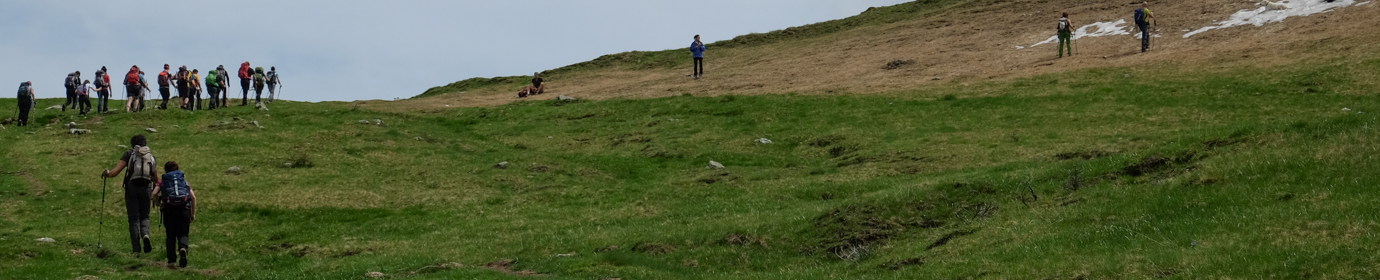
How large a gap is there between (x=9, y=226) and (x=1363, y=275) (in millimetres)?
28628

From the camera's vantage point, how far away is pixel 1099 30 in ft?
190

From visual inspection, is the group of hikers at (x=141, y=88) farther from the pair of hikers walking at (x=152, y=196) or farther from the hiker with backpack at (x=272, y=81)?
the pair of hikers walking at (x=152, y=196)

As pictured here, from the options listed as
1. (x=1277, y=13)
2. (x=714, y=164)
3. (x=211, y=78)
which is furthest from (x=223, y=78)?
(x=1277, y=13)

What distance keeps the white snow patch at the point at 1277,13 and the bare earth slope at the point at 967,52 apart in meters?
0.81

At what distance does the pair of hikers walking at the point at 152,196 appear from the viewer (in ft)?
67.5

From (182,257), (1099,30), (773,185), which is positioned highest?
(1099,30)

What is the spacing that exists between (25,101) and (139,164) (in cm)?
2785

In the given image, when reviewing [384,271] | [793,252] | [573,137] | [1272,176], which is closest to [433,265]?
[384,271]

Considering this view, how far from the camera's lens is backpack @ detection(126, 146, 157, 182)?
21.6 m

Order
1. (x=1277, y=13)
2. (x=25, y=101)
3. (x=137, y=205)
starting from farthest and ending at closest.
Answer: (x=1277, y=13), (x=25, y=101), (x=137, y=205)

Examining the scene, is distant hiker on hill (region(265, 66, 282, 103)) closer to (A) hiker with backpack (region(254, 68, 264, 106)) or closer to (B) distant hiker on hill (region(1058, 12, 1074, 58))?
(A) hiker with backpack (region(254, 68, 264, 106))

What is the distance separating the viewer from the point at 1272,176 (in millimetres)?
19250

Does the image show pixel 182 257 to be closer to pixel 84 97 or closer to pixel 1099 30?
pixel 84 97

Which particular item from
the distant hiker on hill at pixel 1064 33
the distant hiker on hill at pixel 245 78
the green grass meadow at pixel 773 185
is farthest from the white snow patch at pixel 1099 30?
the distant hiker on hill at pixel 245 78
